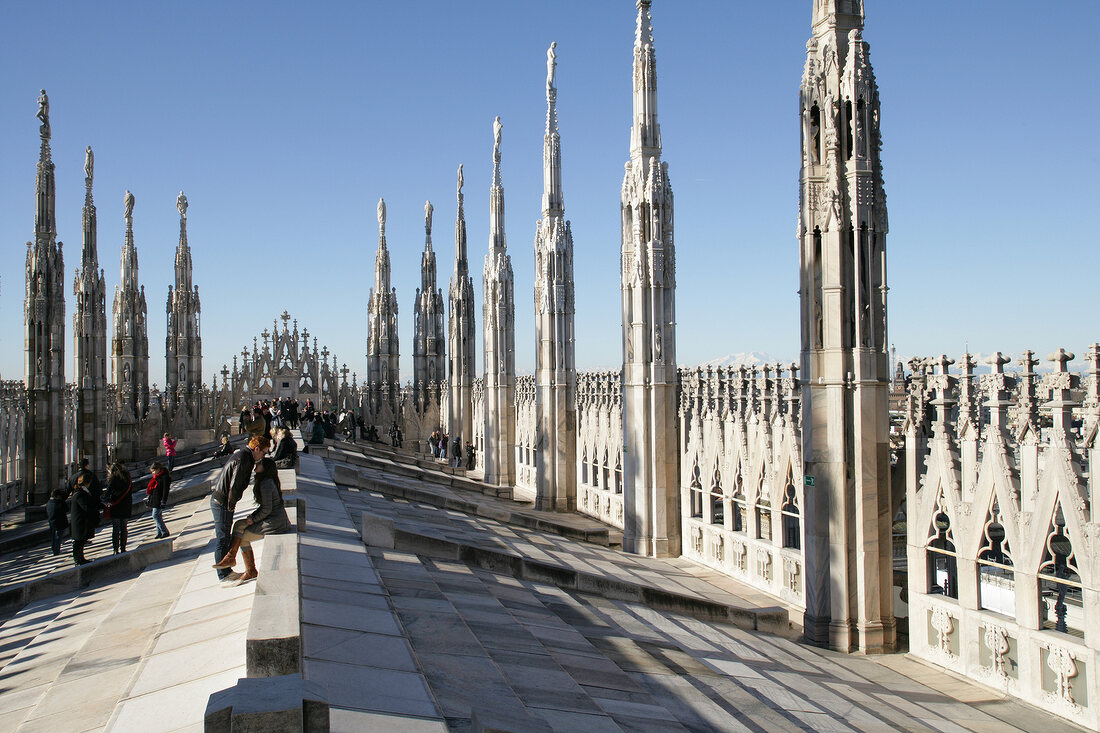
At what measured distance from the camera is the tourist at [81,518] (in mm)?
12227

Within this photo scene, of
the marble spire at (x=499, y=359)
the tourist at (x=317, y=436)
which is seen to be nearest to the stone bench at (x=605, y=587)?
the tourist at (x=317, y=436)

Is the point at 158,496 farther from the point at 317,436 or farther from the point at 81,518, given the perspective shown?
the point at 317,436

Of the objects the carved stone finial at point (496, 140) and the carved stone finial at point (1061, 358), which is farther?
the carved stone finial at point (496, 140)

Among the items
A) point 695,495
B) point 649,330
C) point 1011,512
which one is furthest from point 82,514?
point 1011,512

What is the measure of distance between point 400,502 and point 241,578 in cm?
1024

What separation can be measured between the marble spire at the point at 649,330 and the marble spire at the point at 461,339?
59.1 ft

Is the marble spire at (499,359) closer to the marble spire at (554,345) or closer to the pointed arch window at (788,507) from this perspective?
the marble spire at (554,345)

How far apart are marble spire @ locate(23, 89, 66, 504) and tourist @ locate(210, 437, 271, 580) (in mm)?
20885

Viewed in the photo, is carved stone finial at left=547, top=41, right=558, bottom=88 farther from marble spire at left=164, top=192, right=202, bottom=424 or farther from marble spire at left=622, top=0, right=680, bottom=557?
marble spire at left=164, top=192, right=202, bottom=424

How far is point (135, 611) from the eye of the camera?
300 inches

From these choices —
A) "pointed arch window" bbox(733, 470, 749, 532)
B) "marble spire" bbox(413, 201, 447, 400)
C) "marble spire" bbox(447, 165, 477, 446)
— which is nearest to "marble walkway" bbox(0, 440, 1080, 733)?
"pointed arch window" bbox(733, 470, 749, 532)

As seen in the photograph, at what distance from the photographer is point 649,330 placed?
16.1 m

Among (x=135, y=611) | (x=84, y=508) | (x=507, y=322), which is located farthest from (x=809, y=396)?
(x=507, y=322)

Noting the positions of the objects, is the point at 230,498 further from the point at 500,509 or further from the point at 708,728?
the point at 500,509
